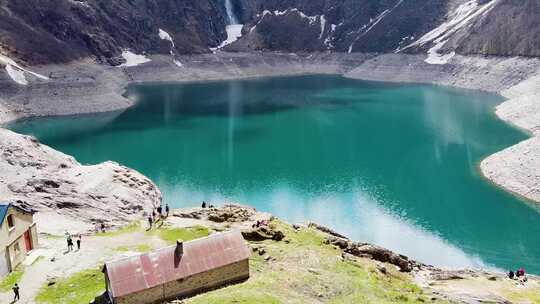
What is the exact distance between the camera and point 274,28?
7598 inches

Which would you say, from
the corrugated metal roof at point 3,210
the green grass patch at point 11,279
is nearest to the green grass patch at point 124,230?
the green grass patch at point 11,279

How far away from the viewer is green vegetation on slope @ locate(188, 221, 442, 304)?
26.8m

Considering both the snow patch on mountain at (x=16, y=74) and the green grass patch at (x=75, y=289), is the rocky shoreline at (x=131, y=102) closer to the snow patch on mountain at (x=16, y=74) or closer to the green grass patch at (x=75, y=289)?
the snow patch on mountain at (x=16, y=74)

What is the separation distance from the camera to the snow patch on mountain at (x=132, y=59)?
6053 inches

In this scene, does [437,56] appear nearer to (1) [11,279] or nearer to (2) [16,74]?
(2) [16,74]

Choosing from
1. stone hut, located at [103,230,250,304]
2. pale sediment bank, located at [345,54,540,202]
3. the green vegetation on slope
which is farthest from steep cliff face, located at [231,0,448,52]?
stone hut, located at [103,230,250,304]

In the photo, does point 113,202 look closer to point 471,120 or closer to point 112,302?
point 112,302

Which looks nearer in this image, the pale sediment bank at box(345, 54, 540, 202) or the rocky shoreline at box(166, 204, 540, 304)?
the rocky shoreline at box(166, 204, 540, 304)

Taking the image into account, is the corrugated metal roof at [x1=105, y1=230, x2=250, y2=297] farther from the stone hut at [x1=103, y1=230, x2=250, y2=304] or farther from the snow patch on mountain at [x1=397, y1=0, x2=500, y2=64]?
the snow patch on mountain at [x1=397, y1=0, x2=500, y2=64]

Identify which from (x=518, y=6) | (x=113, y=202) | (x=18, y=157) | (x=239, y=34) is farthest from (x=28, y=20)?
(x=518, y=6)

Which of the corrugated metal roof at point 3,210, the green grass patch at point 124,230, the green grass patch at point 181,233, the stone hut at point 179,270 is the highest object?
the corrugated metal roof at point 3,210

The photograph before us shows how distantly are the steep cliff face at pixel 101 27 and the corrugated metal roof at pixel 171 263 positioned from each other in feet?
354

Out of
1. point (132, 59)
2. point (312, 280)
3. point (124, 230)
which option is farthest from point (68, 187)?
point (132, 59)

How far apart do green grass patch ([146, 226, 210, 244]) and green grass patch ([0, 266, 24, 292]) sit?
28.3 feet
